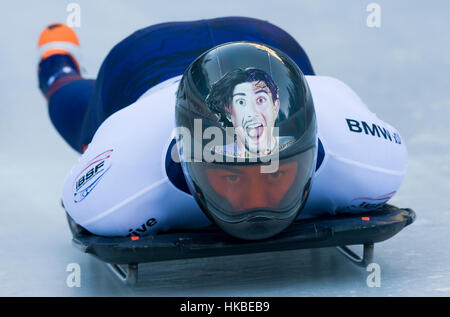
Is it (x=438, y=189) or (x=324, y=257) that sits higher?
(x=438, y=189)

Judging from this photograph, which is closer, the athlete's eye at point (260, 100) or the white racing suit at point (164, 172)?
the athlete's eye at point (260, 100)

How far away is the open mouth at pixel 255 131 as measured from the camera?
310 centimetres

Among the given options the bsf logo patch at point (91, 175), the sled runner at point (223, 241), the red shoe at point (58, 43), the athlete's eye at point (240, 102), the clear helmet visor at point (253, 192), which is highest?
the red shoe at point (58, 43)

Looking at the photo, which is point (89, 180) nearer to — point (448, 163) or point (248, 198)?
point (248, 198)

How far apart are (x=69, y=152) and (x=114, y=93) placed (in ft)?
8.05

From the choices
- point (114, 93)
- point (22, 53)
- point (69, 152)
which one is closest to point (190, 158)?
point (114, 93)

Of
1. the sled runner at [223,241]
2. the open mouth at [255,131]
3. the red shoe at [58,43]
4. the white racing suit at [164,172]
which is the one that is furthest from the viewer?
the red shoe at [58,43]

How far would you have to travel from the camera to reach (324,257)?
397 cm

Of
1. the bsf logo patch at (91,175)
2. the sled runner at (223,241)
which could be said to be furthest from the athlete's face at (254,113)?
the bsf logo patch at (91,175)

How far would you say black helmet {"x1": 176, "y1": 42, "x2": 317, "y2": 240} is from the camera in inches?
123

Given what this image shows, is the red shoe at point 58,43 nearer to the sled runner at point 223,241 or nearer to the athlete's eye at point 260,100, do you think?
the sled runner at point 223,241

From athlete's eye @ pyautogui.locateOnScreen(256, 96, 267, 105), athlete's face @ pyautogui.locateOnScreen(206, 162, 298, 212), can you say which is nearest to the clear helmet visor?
athlete's face @ pyautogui.locateOnScreen(206, 162, 298, 212)

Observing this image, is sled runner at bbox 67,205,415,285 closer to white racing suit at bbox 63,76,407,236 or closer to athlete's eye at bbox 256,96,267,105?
white racing suit at bbox 63,76,407,236

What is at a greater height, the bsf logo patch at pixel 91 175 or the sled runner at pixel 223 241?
the bsf logo patch at pixel 91 175
